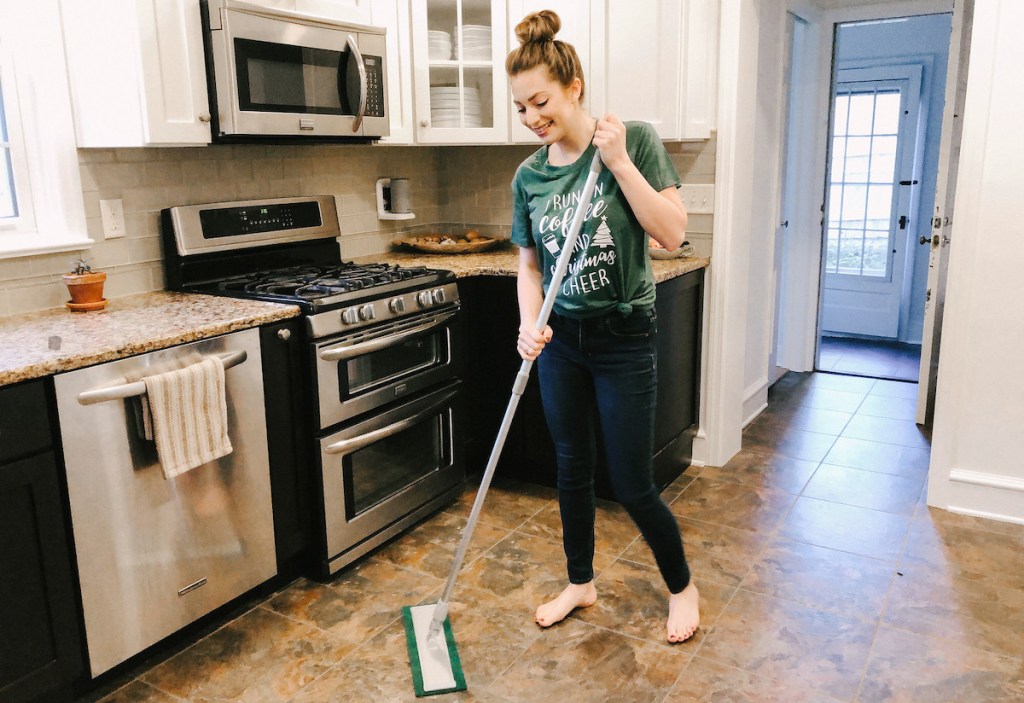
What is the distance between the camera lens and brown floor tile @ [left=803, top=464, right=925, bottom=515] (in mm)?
2995

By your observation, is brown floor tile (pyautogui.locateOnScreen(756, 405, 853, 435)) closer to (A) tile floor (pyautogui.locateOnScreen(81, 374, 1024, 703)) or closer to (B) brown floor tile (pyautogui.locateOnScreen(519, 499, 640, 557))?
(A) tile floor (pyautogui.locateOnScreen(81, 374, 1024, 703))

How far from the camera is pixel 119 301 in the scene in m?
2.45

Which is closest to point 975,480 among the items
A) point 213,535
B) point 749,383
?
point 749,383

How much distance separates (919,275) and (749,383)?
2441 mm

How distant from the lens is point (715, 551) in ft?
8.66

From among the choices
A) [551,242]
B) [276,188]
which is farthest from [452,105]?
[551,242]

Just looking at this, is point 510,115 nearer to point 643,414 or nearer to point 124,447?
point 643,414

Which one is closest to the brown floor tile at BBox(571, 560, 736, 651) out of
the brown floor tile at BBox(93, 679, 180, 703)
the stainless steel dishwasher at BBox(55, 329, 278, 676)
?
the stainless steel dishwasher at BBox(55, 329, 278, 676)

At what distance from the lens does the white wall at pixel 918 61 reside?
5.37 meters

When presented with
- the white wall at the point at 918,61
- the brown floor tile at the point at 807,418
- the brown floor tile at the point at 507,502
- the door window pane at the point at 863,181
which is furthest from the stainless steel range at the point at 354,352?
the white wall at the point at 918,61

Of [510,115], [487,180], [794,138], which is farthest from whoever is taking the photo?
[794,138]

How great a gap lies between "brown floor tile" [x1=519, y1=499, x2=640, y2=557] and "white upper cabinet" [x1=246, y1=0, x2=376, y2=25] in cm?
178

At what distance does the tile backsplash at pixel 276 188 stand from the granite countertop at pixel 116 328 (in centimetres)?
12

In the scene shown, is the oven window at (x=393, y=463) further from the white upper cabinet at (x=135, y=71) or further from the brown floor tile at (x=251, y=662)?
the white upper cabinet at (x=135, y=71)
